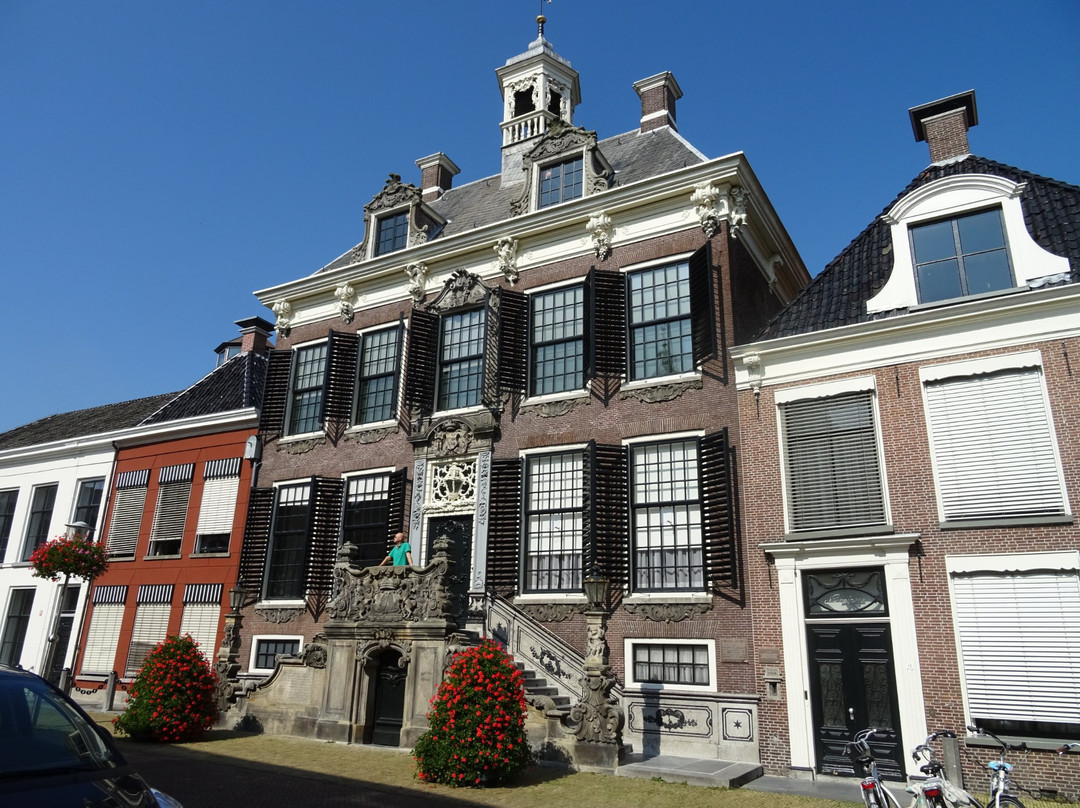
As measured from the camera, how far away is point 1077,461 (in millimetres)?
12438

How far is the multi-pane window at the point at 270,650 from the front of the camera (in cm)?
2052

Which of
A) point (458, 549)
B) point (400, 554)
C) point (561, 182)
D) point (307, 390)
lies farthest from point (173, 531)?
Result: point (561, 182)

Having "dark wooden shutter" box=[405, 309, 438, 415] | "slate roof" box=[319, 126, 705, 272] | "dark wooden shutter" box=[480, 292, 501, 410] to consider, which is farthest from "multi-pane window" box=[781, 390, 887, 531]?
"dark wooden shutter" box=[405, 309, 438, 415]

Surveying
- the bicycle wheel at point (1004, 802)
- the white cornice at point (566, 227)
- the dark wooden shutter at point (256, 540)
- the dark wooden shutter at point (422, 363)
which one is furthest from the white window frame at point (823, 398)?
the dark wooden shutter at point (256, 540)

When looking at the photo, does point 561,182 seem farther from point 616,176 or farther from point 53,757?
point 53,757

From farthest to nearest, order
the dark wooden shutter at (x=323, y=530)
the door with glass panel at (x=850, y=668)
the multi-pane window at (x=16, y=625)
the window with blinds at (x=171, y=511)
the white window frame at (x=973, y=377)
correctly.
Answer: the multi-pane window at (x=16, y=625)
the window with blinds at (x=171, y=511)
the dark wooden shutter at (x=323, y=530)
the door with glass panel at (x=850, y=668)
the white window frame at (x=973, y=377)

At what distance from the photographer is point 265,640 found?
21.0m

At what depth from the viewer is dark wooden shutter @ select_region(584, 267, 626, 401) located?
58.5ft

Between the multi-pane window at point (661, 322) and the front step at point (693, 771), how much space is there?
318 inches

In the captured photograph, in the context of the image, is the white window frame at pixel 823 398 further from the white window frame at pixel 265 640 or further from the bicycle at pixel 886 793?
the white window frame at pixel 265 640

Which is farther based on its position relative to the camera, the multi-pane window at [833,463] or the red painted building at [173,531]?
the red painted building at [173,531]

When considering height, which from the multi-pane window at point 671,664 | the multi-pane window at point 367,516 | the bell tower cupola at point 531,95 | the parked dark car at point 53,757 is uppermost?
the bell tower cupola at point 531,95

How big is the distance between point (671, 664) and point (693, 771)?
310 cm

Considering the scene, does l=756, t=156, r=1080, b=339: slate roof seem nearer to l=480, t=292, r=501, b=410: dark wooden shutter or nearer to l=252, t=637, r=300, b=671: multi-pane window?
l=480, t=292, r=501, b=410: dark wooden shutter
